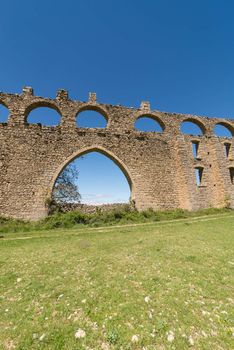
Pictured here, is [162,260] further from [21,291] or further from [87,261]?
[21,291]

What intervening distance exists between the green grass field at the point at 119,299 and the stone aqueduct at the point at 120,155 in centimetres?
A: 1047

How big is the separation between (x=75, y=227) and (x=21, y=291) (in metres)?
10.8

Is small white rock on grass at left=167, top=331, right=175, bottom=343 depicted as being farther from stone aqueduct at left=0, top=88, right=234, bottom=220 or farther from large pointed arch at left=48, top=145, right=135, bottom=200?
large pointed arch at left=48, top=145, right=135, bottom=200

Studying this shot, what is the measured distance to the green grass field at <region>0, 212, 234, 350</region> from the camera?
371 centimetres

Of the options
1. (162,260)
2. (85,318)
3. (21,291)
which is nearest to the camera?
(85,318)

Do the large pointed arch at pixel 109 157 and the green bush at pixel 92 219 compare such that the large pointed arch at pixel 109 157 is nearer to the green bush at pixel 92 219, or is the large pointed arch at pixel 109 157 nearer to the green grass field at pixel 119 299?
the green bush at pixel 92 219

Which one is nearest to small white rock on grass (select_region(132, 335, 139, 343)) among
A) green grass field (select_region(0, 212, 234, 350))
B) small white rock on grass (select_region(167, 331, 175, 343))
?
green grass field (select_region(0, 212, 234, 350))

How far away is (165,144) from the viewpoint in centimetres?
2367

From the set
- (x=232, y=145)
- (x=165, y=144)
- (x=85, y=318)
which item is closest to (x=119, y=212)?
(x=165, y=144)

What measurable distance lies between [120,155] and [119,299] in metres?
17.3

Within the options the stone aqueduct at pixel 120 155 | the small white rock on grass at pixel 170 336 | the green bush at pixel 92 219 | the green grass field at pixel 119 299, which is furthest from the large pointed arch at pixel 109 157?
the small white rock on grass at pixel 170 336

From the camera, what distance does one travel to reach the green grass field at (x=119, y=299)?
12.2 ft

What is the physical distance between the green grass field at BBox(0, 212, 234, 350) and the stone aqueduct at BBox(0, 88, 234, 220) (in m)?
10.5

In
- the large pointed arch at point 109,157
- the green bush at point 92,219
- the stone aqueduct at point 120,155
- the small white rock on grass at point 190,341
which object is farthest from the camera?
the large pointed arch at point 109,157
